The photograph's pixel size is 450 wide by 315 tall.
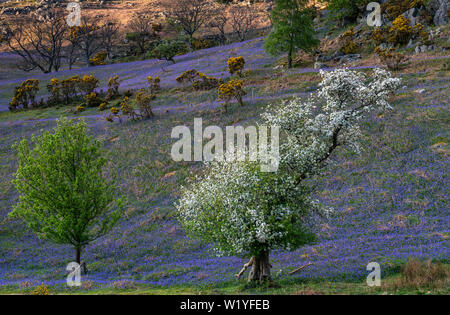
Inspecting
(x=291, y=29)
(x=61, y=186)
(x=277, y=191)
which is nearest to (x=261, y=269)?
(x=277, y=191)

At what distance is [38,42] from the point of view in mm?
103875

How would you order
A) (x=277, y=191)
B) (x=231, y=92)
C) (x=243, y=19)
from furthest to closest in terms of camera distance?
1. (x=243, y=19)
2. (x=231, y=92)
3. (x=277, y=191)

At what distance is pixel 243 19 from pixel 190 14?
689 inches

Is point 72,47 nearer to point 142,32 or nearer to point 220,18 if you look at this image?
point 142,32

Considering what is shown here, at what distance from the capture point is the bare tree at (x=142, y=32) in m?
114

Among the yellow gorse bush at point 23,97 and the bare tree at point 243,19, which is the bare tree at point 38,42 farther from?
the bare tree at point 243,19

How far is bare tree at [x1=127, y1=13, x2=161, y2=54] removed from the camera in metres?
114

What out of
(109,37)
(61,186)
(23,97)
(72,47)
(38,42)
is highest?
(109,37)

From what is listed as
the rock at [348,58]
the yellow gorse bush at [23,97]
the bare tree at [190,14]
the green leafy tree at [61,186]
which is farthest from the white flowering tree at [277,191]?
the bare tree at [190,14]

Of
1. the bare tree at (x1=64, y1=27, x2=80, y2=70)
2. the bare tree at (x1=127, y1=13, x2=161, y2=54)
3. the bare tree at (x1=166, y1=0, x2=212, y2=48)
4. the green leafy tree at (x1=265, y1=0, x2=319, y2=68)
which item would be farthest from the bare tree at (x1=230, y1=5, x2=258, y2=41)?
the bare tree at (x1=64, y1=27, x2=80, y2=70)

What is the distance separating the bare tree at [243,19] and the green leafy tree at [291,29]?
4493 centimetres
